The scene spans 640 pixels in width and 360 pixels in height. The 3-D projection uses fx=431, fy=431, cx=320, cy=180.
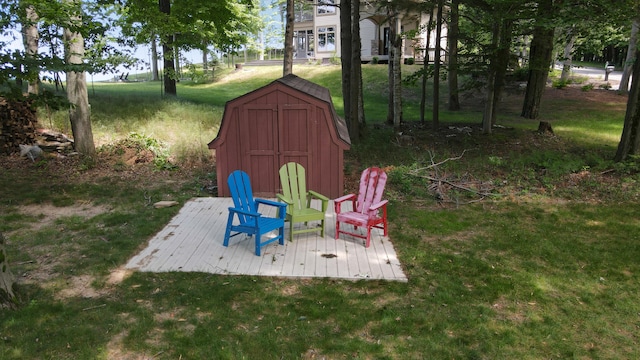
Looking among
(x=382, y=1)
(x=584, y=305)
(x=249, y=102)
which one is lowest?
(x=584, y=305)

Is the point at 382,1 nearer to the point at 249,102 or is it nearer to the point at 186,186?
the point at 249,102

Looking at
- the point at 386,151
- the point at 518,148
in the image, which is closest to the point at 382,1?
the point at 386,151

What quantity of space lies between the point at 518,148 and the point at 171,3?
14.0m

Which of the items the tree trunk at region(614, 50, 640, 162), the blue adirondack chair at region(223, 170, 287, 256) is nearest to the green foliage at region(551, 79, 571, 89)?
the tree trunk at region(614, 50, 640, 162)

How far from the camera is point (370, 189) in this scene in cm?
646

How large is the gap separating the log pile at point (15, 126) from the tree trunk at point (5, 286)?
25.0 ft

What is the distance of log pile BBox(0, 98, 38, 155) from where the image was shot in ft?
33.8

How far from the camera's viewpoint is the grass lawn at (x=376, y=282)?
12.6 ft

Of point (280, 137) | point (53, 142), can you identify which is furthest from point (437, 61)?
point (53, 142)

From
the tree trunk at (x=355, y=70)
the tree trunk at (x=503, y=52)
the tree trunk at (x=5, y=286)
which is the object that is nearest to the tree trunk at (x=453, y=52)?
the tree trunk at (x=503, y=52)

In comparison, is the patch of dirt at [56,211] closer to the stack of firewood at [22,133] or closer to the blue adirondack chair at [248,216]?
the blue adirondack chair at [248,216]

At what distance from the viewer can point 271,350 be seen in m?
3.72

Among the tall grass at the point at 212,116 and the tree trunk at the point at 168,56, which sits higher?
the tree trunk at the point at 168,56

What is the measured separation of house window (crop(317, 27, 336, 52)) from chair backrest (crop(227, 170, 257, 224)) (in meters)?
26.4
